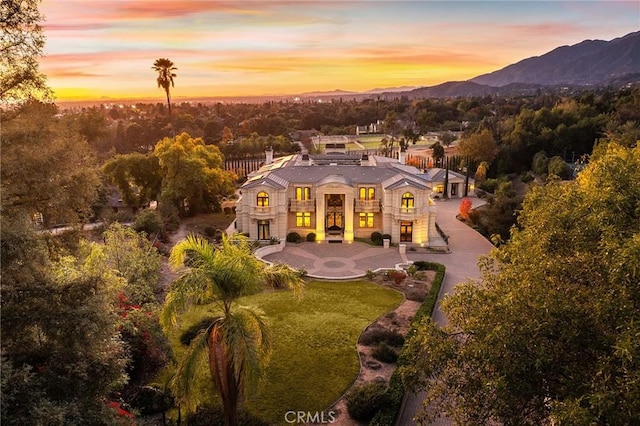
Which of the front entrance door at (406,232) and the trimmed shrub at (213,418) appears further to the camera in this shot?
the front entrance door at (406,232)

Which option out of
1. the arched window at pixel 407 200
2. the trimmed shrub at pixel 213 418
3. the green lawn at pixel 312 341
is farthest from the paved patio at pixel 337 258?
the trimmed shrub at pixel 213 418

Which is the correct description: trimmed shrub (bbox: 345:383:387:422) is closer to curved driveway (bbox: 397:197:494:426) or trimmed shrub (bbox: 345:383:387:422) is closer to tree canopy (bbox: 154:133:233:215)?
curved driveway (bbox: 397:197:494:426)

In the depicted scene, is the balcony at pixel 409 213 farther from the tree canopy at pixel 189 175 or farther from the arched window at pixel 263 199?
the tree canopy at pixel 189 175

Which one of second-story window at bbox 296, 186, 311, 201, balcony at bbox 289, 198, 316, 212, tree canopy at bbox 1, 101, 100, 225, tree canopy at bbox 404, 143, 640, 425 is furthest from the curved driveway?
tree canopy at bbox 1, 101, 100, 225

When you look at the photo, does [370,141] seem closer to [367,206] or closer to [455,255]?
[367,206]

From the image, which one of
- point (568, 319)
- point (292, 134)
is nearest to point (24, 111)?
point (568, 319)
